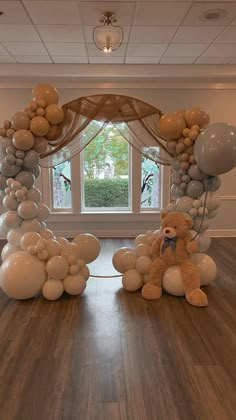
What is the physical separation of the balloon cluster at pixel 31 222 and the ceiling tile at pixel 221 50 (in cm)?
232

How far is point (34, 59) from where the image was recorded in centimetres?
483

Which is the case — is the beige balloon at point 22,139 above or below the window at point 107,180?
above

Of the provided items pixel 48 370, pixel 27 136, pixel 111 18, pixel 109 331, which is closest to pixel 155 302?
pixel 109 331

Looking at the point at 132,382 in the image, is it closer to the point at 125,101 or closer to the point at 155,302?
the point at 155,302

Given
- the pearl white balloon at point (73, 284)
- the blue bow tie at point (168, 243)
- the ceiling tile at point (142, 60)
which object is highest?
the ceiling tile at point (142, 60)

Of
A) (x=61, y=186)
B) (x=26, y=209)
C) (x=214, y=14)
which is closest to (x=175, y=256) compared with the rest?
(x=26, y=209)

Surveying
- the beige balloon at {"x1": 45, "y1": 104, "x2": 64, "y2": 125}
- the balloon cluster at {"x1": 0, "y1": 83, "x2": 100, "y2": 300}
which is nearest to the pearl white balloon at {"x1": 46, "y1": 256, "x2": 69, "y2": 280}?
the balloon cluster at {"x1": 0, "y1": 83, "x2": 100, "y2": 300}

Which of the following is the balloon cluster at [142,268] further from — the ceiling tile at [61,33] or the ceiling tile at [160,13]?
the ceiling tile at [61,33]

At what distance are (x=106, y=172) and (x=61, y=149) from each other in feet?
7.82

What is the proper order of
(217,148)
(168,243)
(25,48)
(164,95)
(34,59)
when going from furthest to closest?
(164,95) < (34,59) < (25,48) < (168,243) < (217,148)

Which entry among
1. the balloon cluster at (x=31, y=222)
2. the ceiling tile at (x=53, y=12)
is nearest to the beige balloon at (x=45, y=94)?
the balloon cluster at (x=31, y=222)

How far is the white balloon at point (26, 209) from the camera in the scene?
135 inches

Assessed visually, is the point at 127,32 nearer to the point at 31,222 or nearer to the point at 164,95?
the point at 164,95

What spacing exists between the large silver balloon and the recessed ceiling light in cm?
115
